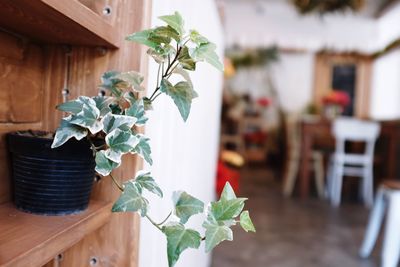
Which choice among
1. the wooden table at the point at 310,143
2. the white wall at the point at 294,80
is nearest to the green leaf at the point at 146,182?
the wooden table at the point at 310,143

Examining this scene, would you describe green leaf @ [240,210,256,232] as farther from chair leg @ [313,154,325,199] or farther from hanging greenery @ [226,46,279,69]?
hanging greenery @ [226,46,279,69]

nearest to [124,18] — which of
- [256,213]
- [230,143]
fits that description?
[256,213]

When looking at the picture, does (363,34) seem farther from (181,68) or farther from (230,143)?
(181,68)

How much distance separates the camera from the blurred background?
3.88ft

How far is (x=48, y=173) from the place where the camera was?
538 mm

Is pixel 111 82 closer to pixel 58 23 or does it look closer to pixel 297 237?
pixel 58 23

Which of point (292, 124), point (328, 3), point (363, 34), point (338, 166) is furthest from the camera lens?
point (363, 34)

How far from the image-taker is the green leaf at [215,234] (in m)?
0.49

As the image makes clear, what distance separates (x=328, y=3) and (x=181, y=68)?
12.0 ft

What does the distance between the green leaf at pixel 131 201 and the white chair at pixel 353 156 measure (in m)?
3.79

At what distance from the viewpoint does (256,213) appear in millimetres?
3385

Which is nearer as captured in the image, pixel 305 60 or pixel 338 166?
pixel 338 166

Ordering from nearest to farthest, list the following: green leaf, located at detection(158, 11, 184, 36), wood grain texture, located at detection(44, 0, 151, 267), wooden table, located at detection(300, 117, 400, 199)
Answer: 1. green leaf, located at detection(158, 11, 184, 36)
2. wood grain texture, located at detection(44, 0, 151, 267)
3. wooden table, located at detection(300, 117, 400, 199)

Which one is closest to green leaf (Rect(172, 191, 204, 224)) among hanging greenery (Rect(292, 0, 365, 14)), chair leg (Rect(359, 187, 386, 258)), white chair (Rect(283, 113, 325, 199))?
chair leg (Rect(359, 187, 386, 258))
